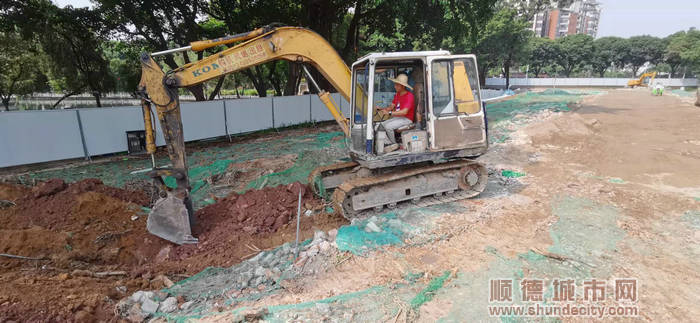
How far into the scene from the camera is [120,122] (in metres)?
10.0

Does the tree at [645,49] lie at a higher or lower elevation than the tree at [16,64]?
higher

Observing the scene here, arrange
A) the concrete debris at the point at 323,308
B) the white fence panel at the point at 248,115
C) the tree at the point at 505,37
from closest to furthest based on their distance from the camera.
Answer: the concrete debris at the point at 323,308, the white fence panel at the point at 248,115, the tree at the point at 505,37

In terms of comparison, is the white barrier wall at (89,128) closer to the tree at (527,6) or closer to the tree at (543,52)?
the tree at (527,6)

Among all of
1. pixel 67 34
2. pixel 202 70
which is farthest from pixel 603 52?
pixel 202 70

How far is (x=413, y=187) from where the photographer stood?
18.7 ft

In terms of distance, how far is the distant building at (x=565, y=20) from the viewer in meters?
108

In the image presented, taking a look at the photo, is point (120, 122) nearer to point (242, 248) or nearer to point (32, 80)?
point (242, 248)

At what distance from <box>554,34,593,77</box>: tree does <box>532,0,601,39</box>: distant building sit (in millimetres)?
51517

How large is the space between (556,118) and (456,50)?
21.7 metres

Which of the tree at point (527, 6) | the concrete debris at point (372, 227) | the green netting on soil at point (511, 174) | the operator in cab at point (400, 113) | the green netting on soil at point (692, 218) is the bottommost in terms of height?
the green netting on soil at point (692, 218)

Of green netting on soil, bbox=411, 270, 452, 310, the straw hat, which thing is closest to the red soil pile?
green netting on soil, bbox=411, 270, 452, 310

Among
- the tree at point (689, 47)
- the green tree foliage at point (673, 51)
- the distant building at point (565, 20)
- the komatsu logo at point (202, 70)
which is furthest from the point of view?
the distant building at point (565, 20)

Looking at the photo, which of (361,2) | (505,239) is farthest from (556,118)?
(505,239)

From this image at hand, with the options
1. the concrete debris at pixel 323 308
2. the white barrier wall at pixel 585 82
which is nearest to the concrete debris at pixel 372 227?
the concrete debris at pixel 323 308
